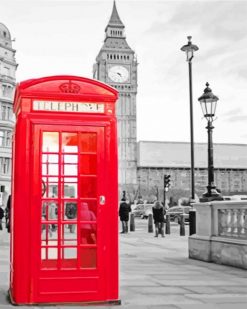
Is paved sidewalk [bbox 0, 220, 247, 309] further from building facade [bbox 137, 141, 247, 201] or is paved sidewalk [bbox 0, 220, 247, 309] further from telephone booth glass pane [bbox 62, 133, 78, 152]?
building facade [bbox 137, 141, 247, 201]

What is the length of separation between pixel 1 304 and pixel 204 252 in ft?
20.0

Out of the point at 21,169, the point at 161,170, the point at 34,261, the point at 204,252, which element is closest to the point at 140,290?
the point at 34,261

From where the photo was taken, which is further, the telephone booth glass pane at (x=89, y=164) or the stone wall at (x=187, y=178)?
the stone wall at (x=187, y=178)

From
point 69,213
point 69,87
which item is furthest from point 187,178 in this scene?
point 69,213

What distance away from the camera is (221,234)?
34.9 feet

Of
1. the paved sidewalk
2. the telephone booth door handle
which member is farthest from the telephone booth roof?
the paved sidewalk

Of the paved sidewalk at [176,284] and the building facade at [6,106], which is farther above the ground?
the building facade at [6,106]

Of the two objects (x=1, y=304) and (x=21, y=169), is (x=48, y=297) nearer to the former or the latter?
(x=1, y=304)

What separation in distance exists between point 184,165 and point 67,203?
133 m

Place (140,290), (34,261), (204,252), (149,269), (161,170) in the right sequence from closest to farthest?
(34,261), (140,290), (149,269), (204,252), (161,170)

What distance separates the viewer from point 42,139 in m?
5.85

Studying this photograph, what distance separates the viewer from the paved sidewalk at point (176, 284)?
6047 millimetres

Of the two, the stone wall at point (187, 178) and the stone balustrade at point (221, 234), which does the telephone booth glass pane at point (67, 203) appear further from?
the stone wall at point (187, 178)

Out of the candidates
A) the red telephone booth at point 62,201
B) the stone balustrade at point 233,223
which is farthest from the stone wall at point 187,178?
the red telephone booth at point 62,201
